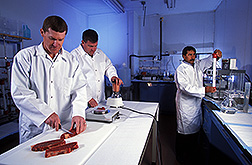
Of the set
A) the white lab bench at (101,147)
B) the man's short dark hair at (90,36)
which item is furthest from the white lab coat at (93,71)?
the white lab bench at (101,147)

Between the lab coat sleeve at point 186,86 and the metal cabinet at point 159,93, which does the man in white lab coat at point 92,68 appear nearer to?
the lab coat sleeve at point 186,86

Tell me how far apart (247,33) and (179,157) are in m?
2.02

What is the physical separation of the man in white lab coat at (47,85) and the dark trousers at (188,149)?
156cm

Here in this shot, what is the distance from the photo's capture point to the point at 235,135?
105cm

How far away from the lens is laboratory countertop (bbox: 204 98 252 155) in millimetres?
973

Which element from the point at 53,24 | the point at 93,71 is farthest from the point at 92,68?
the point at 53,24

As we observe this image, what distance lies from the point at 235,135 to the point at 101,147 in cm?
88

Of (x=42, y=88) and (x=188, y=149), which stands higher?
(x=42, y=88)

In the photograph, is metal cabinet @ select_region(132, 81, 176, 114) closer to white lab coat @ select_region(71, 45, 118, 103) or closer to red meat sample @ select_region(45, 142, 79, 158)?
white lab coat @ select_region(71, 45, 118, 103)

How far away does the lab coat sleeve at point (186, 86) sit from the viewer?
1.94 metres

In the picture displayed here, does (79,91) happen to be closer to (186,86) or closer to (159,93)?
(186,86)

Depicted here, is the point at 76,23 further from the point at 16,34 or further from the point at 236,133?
the point at 236,133

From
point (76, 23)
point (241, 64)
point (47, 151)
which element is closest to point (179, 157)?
point (241, 64)

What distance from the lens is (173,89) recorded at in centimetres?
396
